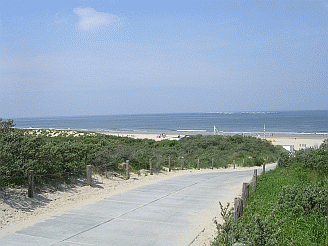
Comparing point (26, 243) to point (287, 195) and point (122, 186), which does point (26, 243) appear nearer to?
point (287, 195)

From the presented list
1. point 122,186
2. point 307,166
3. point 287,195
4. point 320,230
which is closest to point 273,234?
point 320,230

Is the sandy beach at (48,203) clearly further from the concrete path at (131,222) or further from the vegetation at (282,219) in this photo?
the vegetation at (282,219)

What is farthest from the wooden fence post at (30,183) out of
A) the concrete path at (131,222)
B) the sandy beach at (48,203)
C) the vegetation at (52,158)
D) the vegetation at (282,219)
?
the vegetation at (282,219)

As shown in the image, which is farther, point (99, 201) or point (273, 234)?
point (99, 201)

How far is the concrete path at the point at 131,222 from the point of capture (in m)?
7.46

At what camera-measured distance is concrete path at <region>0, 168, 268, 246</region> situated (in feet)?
24.5

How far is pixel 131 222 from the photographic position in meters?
8.90

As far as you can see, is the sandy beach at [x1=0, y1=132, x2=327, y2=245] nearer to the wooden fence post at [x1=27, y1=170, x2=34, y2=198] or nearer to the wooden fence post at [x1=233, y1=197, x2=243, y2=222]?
the wooden fence post at [x1=27, y1=170, x2=34, y2=198]

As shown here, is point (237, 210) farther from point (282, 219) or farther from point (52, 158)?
point (52, 158)

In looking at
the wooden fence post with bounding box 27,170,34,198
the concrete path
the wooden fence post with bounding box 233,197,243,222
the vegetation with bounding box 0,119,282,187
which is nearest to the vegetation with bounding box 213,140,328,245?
the wooden fence post with bounding box 233,197,243,222

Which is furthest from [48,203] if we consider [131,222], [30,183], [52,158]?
[131,222]

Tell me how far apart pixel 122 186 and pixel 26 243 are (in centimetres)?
789

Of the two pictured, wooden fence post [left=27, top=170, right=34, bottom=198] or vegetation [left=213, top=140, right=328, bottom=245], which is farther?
wooden fence post [left=27, top=170, right=34, bottom=198]

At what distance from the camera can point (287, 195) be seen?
9320mm
